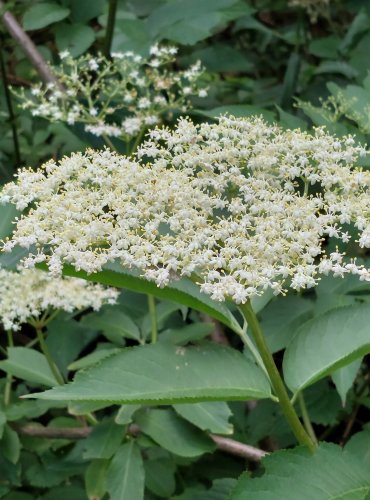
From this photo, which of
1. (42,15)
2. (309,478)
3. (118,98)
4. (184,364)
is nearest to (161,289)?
(184,364)

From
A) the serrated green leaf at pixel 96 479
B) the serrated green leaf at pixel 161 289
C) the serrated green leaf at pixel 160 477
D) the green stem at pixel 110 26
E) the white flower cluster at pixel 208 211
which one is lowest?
the serrated green leaf at pixel 160 477

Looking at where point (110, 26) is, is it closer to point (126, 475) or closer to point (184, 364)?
point (126, 475)

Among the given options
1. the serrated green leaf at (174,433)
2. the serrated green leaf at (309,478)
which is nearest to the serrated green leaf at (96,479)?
the serrated green leaf at (174,433)

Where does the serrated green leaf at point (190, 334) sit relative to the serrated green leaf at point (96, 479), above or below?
above

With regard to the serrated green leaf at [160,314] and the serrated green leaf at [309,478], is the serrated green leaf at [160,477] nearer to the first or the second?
the serrated green leaf at [160,314]

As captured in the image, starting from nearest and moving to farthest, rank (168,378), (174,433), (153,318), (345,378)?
1. (168,378)
2. (345,378)
3. (174,433)
4. (153,318)

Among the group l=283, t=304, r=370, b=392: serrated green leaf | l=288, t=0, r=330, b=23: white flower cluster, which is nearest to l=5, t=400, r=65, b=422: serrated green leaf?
l=283, t=304, r=370, b=392: serrated green leaf
